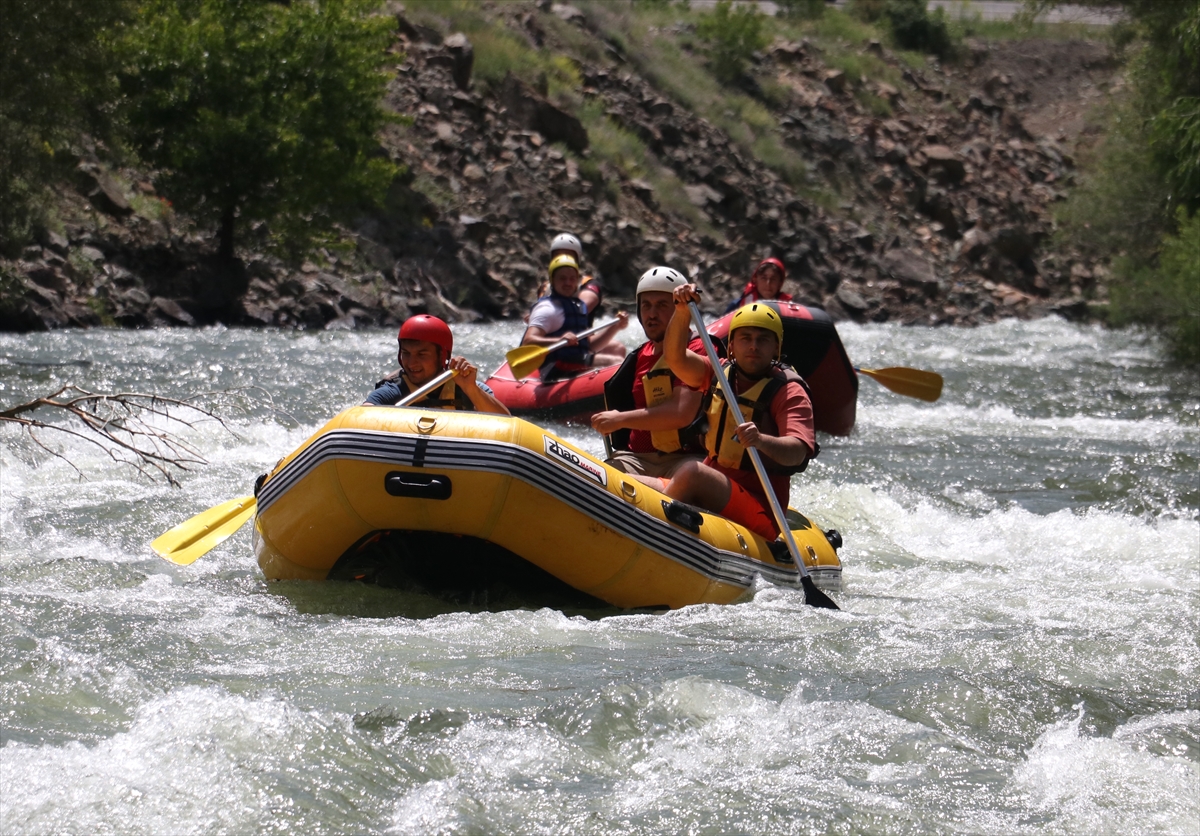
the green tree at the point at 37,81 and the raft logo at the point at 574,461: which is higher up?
the green tree at the point at 37,81

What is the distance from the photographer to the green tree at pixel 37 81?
1263cm

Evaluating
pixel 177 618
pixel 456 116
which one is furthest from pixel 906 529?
pixel 456 116

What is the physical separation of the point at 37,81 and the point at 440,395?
858cm

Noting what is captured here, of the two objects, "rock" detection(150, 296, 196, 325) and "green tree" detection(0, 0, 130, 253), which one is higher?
"green tree" detection(0, 0, 130, 253)

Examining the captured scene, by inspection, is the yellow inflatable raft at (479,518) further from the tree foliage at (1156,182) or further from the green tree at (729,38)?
the green tree at (729,38)

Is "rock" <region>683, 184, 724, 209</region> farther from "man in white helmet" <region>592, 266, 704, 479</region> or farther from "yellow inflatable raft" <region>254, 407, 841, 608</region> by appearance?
"yellow inflatable raft" <region>254, 407, 841, 608</region>

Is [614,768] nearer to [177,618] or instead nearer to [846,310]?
[177,618]

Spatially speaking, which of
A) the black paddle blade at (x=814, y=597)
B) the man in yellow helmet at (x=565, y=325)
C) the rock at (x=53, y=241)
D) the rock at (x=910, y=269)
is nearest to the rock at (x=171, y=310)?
the rock at (x=53, y=241)

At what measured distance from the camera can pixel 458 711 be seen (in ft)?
12.9

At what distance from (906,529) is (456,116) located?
50.7 feet

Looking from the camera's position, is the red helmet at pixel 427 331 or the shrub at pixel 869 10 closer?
the red helmet at pixel 427 331

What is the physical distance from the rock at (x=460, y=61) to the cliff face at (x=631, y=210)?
0.04 m

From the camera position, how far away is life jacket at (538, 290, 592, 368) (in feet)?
33.2

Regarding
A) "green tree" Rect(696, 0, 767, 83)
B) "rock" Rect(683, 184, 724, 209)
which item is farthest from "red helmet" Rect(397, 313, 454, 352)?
"green tree" Rect(696, 0, 767, 83)
